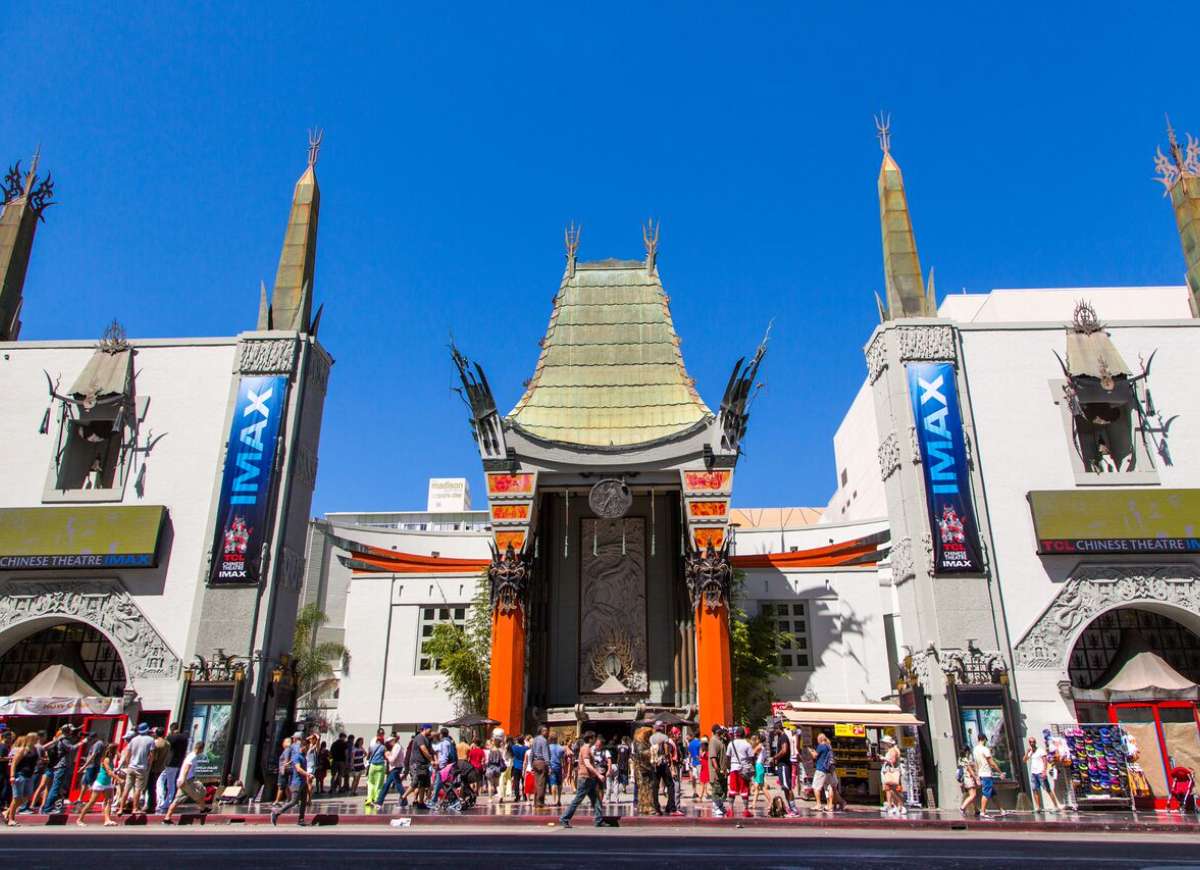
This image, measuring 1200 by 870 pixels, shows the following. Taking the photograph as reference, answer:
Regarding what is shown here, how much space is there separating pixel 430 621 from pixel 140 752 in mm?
21033

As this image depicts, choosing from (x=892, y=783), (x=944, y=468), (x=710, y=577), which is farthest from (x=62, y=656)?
(x=944, y=468)

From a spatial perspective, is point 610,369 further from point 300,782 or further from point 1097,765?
point 300,782

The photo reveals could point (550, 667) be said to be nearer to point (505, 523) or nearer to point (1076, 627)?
point (505, 523)

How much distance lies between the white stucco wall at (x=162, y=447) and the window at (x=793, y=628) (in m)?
21.1

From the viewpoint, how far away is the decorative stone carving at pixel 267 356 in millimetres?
23609

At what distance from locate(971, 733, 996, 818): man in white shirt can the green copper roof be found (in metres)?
15.0

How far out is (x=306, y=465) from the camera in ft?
78.7

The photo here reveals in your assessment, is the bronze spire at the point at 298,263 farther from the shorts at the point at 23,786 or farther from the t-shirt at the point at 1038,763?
the t-shirt at the point at 1038,763

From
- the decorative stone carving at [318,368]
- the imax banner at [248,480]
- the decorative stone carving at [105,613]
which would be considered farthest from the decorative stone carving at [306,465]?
the decorative stone carving at [105,613]

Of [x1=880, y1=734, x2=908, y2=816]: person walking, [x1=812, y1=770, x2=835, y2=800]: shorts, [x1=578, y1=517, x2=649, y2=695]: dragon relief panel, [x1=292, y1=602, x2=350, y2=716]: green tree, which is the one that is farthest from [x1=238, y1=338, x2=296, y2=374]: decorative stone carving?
[x1=292, y1=602, x2=350, y2=716]: green tree

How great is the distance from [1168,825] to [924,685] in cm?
580

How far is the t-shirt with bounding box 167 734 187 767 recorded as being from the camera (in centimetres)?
1823

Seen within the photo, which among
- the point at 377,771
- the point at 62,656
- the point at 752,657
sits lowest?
the point at 377,771

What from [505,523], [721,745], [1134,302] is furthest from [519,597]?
Answer: [1134,302]
